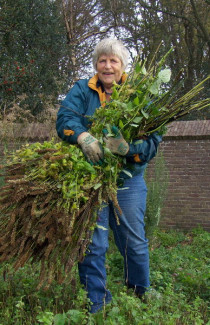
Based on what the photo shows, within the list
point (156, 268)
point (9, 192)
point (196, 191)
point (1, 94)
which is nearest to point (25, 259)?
point (9, 192)

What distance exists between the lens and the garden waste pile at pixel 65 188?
2402 millimetres

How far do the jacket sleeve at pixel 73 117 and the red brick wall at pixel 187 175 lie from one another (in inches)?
168

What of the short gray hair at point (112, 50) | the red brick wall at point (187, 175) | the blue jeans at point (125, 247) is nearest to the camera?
the blue jeans at point (125, 247)

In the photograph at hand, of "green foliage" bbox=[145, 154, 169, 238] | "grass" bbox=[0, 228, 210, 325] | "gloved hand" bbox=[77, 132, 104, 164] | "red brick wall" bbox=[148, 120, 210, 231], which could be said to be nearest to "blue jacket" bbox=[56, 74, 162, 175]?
"gloved hand" bbox=[77, 132, 104, 164]

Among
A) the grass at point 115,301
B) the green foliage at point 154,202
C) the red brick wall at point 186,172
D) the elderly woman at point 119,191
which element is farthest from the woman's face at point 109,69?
the red brick wall at point 186,172

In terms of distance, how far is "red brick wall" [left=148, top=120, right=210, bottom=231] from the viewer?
694 cm

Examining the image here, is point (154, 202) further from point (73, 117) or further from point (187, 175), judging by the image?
point (73, 117)

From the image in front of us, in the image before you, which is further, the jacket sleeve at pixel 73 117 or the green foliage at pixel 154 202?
the green foliage at pixel 154 202

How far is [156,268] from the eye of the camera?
406 centimetres

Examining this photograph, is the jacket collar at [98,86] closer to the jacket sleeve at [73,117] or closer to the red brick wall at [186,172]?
the jacket sleeve at [73,117]

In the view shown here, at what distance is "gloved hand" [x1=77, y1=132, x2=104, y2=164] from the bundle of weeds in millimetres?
50

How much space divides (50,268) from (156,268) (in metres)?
1.92

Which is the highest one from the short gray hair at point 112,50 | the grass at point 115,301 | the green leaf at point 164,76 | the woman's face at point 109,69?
the short gray hair at point 112,50

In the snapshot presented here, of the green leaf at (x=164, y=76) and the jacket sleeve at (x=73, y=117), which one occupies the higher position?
the green leaf at (x=164, y=76)
